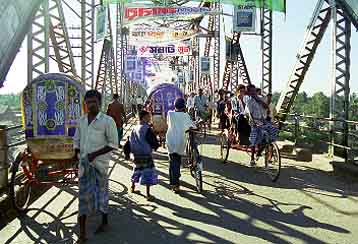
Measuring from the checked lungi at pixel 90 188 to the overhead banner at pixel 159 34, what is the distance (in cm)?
1944

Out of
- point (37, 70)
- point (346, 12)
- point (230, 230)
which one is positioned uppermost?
point (346, 12)

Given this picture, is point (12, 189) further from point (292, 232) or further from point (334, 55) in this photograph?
point (334, 55)

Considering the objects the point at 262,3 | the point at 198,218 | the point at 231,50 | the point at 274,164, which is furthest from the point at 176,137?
the point at 231,50

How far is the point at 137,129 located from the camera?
7.31m

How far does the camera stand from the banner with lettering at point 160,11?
18.4 metres

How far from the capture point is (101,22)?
14.7 metres

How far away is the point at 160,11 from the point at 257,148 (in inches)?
428

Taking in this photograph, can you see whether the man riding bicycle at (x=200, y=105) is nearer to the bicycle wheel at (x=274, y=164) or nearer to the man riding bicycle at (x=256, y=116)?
the man riding bicycle at (x=256, y=116)

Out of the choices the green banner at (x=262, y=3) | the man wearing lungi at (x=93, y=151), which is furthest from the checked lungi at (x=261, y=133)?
the green banner at (x=262, y=3)

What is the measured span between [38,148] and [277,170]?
14.8 feet

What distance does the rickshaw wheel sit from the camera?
6320mm

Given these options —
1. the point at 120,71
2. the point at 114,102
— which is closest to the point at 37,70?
the point at 114,102

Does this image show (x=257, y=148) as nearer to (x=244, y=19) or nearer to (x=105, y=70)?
(x=244, y=19)

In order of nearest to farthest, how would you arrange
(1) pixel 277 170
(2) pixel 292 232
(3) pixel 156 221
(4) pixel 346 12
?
(2) pixel 292 232 < (3) pixel 156 221 < (1) pixel 277 170 < (4) pixel 346 12
